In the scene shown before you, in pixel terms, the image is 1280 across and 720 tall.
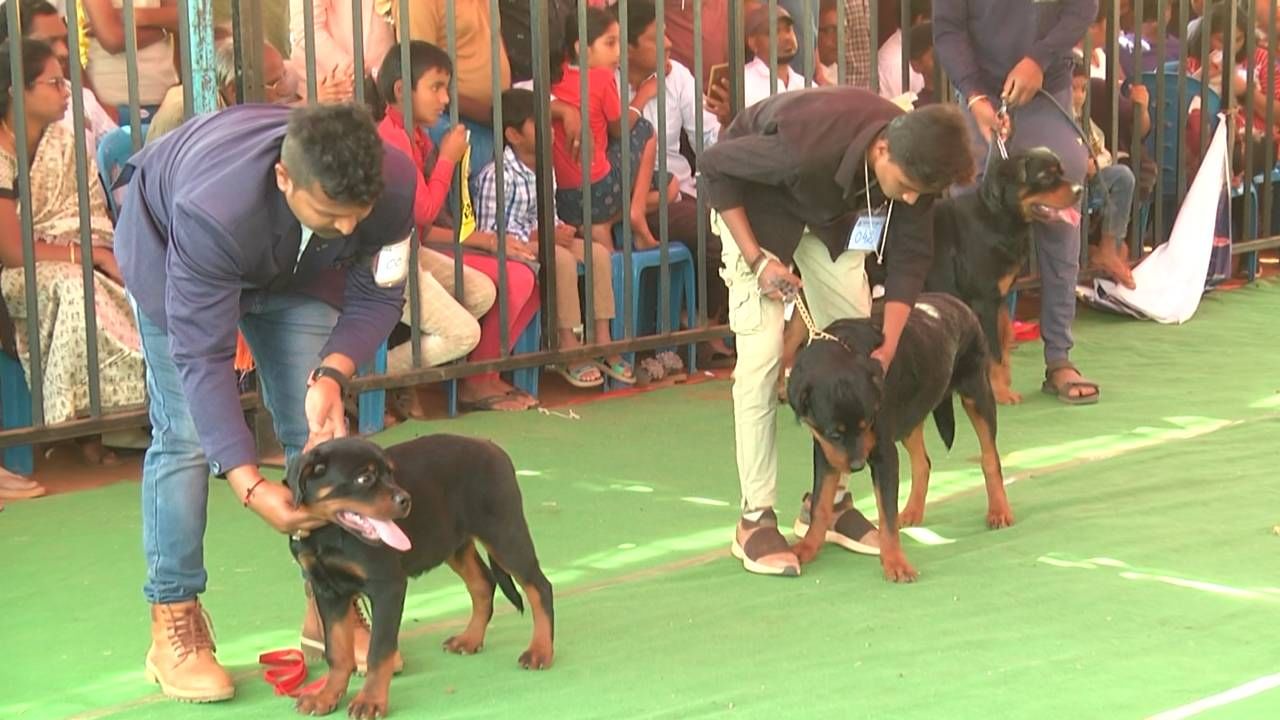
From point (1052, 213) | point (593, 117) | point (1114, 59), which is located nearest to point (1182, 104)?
point (1114, 59)

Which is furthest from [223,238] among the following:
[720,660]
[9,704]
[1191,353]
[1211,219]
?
[1211,219]

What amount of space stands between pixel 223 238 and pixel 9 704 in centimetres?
134

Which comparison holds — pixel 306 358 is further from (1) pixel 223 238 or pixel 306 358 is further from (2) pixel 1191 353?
(2) pixel 1191 353

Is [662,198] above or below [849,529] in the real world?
above

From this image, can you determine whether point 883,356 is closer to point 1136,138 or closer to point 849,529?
point 849,529

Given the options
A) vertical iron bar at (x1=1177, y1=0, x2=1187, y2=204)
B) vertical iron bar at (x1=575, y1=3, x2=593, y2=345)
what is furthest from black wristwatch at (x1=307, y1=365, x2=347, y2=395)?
vertical iron bar at (x1=1177, y1=0, x2=1187, y2=204)

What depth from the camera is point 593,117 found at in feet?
25.4

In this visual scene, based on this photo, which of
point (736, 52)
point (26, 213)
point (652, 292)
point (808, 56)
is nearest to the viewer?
point (26, 213)

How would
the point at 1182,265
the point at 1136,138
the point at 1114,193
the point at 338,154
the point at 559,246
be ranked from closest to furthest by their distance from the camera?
1. the point at 338,154
2. the point at 559,246
3. the point at 1114,193
4. the point at 1182,265
5. the point at 1136,138

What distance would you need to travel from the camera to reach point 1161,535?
514cm

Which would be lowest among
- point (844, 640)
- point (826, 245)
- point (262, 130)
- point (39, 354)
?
point (844, 640)

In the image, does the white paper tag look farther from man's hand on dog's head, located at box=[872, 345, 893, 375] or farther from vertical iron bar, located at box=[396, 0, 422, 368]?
vertical iron bar, located at box=[396, 0, 422, 368]

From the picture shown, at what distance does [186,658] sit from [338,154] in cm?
137

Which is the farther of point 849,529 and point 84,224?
point 84,224
